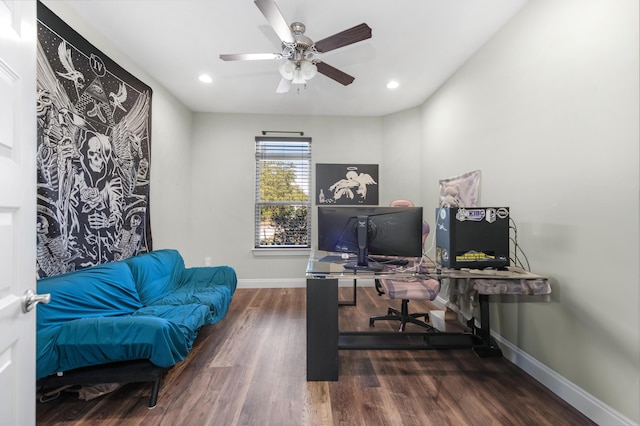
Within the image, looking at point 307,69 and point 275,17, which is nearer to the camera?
point 275,17

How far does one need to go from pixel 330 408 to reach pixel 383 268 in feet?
3.17

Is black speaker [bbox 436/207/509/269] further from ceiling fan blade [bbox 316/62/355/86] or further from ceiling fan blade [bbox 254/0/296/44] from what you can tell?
ceiling fan blade [bbox 254/0/296/44]

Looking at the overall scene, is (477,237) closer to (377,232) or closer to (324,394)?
(377,232)

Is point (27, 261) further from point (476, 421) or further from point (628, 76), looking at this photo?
point (628, 76)

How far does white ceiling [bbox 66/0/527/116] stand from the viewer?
1950mm

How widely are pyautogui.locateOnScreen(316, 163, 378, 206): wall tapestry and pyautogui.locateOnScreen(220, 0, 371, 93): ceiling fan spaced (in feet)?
5.71

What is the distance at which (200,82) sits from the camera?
3.06 m

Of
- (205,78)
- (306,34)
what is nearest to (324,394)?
(306,34)

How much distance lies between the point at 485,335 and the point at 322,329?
1385 millimetres

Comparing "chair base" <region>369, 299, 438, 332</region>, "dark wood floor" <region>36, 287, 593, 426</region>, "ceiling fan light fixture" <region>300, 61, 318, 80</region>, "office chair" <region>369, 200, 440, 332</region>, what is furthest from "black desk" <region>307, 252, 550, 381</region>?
"ceiling fan light fixture" <region>300, 61, 318, 80</region>

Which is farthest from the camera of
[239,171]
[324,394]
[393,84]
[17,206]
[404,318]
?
[239,171]

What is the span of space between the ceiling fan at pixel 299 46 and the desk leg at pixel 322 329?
176 cm

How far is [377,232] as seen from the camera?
200 cm

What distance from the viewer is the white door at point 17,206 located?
814 mm
